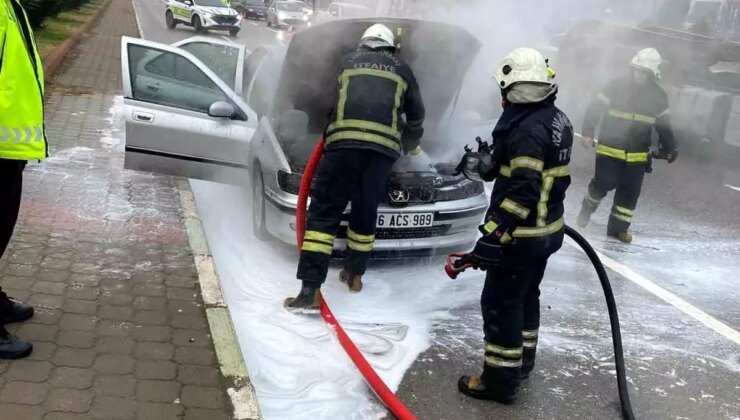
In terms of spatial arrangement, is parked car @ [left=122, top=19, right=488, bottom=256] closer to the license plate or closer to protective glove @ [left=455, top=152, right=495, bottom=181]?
the license plate

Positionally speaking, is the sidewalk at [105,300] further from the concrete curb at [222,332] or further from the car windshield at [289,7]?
the car windshield at [289,7]

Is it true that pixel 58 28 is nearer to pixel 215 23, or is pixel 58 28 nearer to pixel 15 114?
pixel 215 23

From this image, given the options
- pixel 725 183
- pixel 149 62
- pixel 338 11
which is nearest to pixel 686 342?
pixel 149 62

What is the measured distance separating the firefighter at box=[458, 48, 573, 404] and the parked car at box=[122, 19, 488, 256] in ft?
4.74

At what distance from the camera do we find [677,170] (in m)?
10.2

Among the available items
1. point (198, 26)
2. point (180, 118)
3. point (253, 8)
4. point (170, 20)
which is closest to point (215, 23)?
point (198, 26)

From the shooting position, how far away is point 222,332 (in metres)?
3.77

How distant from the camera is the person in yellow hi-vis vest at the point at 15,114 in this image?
120 inches

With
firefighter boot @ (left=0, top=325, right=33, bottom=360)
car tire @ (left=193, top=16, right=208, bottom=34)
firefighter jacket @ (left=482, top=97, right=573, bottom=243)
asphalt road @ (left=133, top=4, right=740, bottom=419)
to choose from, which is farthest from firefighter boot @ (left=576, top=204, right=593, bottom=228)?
car tire @ (left=193, top=16, right=208, bottom=34)

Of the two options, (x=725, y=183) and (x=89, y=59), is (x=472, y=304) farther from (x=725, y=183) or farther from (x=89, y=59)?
(x=89, y=59)

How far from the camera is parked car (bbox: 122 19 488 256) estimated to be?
16.7 ft

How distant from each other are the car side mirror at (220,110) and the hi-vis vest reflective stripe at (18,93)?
7.83ft

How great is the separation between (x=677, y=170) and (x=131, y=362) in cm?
888

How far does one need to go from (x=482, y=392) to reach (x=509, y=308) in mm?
466
